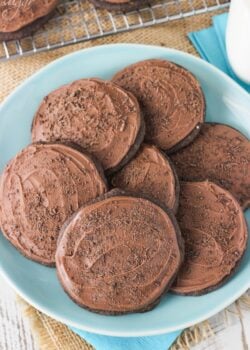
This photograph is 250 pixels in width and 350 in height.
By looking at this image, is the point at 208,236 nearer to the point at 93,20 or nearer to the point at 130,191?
the point at 130,191

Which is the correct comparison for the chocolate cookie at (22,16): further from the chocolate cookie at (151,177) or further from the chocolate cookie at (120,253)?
the chocolate cookie at (120,253)

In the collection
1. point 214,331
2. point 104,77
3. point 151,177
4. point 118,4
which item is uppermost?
point 118,4

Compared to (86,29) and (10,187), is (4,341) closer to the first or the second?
(10,187)

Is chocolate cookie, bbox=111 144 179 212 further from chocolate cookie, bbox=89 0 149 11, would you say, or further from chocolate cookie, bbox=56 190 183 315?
chocolate cookie, bbox=89 0 149 11

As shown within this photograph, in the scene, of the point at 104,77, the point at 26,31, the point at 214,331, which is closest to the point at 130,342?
the point at 214,331

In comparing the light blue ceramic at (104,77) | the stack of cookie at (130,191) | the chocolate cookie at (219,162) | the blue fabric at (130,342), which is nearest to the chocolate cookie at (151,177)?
the stack of cookie at (130,191)

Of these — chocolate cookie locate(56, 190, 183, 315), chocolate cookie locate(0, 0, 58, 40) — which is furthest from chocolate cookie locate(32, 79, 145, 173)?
chocolate cookie locate(0, 0, 58, 40)
